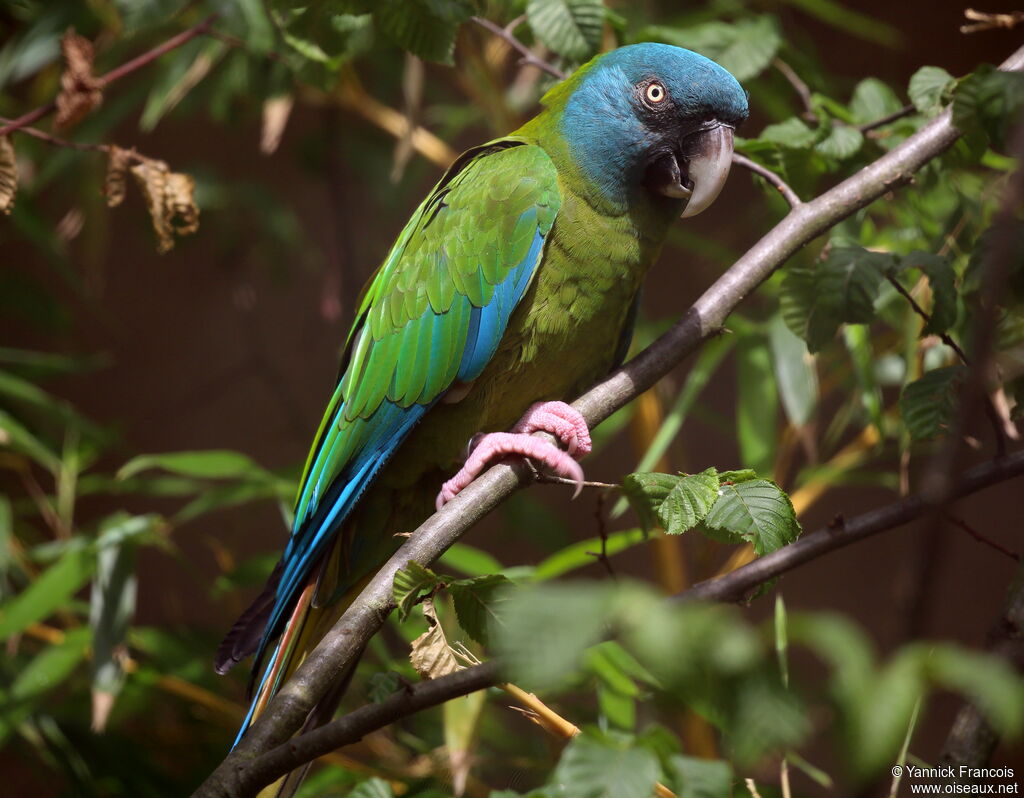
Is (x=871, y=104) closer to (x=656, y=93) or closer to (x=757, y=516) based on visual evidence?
(x=656, y=93)

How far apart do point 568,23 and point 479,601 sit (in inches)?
35.1

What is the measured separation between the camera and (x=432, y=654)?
0.97 meters

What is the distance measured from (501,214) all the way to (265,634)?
2.32 ft

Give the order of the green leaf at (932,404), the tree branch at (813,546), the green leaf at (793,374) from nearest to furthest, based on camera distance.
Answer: the tree branch at (813,546) < the green leaf at (932,404) < the green leaf at (793,374)

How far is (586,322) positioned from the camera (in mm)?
1455

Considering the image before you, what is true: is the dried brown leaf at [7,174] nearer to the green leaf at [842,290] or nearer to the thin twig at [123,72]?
the thin twig at [123,72]

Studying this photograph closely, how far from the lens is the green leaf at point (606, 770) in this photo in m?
0.64

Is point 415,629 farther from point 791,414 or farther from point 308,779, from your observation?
point 791,414

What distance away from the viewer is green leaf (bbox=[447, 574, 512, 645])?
93cm

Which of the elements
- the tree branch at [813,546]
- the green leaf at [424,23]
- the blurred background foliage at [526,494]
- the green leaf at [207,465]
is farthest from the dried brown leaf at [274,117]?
the tree branch at [813,546]

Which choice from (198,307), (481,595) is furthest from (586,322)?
(198,307)

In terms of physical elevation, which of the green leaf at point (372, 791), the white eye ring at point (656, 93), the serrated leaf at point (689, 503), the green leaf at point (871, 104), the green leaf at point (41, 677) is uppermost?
the white eye ring at point (656, 93)

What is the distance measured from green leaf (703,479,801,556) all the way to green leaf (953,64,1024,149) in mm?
442

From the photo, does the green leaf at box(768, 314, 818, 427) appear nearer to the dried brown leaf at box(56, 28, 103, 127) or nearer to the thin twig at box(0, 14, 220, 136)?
the thin twig at box(0, 14, 220, 136)
